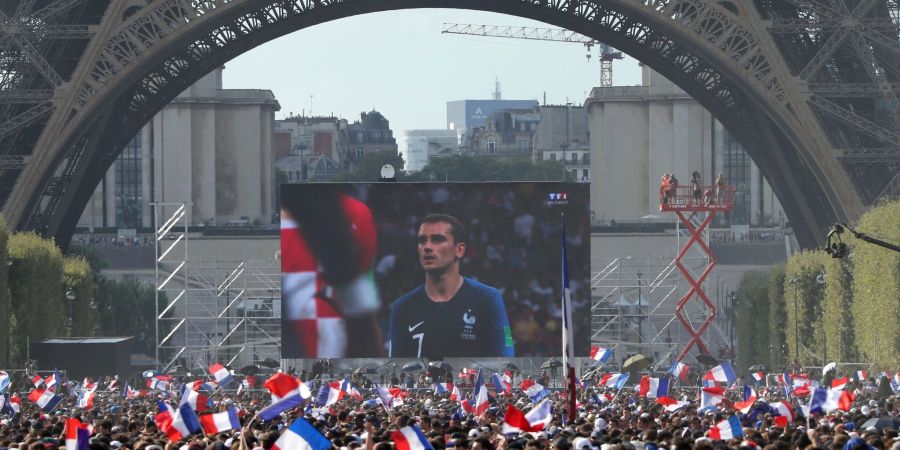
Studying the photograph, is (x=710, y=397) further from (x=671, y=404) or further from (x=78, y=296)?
(x=78, y=296)

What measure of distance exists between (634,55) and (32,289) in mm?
20091

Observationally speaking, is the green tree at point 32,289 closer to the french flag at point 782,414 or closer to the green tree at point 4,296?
the green tree at point 4,296

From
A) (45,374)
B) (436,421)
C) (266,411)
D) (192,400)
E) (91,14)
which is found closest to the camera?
(266,411)

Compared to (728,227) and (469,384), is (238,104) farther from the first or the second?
(469,384)

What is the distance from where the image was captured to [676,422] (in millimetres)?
27594

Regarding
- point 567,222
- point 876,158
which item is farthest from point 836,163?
point 567,222

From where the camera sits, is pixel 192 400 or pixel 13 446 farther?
pixel 192 400

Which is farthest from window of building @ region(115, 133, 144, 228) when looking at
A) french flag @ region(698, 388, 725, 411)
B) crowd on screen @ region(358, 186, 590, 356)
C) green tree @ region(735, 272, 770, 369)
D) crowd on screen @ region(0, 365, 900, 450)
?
french flag @ region(698, 388, 725, 411)

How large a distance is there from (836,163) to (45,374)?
22.8m

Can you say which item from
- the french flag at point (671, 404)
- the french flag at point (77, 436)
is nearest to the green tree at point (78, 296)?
the french flag at point (671, 404)

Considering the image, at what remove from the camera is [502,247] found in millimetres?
60750

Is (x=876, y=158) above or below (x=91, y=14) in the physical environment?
below

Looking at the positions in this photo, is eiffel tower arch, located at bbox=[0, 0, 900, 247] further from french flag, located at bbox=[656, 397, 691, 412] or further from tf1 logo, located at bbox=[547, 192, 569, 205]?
french flag, located at bbox=[656, 397, 691, 412]

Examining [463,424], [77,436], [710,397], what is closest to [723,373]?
[710,397]
